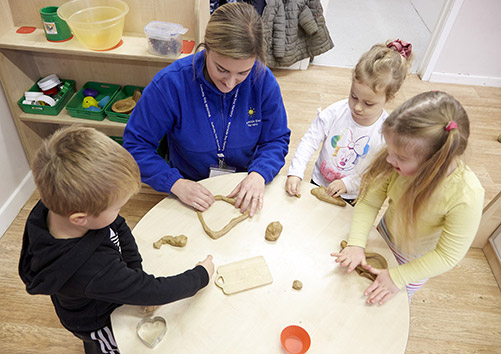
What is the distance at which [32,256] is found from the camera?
0.89m

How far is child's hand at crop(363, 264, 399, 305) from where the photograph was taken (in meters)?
1.04

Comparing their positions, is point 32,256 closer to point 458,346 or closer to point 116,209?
point 116,209

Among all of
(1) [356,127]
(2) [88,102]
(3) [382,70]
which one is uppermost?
(3) [382,70]

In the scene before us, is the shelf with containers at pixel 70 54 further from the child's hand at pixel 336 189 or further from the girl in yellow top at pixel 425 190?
the girl in yellow top at pixel 425 190

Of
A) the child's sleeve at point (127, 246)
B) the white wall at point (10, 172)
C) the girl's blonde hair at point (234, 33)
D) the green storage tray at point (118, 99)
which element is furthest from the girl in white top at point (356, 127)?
the white wall at point (10, 172)

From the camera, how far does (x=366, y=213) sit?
122 cm

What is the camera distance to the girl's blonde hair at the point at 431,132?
94cm

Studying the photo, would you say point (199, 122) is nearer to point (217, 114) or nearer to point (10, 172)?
point (217, 114)

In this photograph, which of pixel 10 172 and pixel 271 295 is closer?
pixel 271 295

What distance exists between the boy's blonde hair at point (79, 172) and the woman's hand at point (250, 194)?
51cm

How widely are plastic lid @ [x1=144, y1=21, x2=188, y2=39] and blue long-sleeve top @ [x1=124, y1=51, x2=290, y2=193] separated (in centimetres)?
56

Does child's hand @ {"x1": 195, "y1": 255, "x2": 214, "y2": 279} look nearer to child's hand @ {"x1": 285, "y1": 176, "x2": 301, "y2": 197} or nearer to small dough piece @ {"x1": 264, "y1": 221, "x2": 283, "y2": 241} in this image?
small dough piece @ {"x1": 264, "y1": 221, "x2": 283, "y2": 241}

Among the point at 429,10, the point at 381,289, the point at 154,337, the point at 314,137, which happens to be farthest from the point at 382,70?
the point at 429,10

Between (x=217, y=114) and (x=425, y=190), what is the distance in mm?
765
